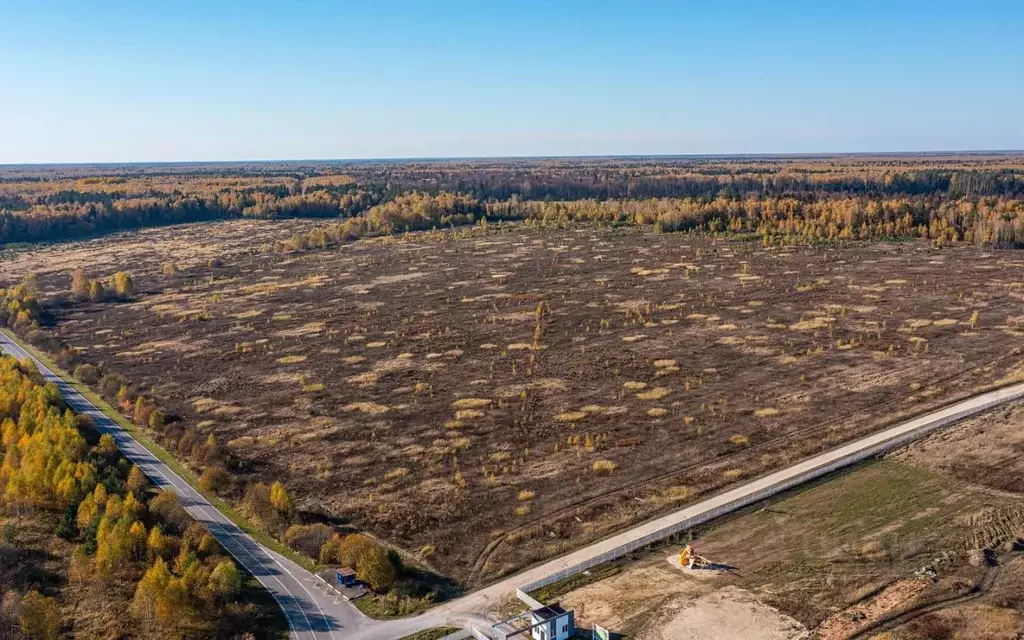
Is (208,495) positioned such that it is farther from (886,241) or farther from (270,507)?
(886,241)

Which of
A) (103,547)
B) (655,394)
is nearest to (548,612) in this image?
(103,547)

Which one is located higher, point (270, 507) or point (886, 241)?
point (886, 241)

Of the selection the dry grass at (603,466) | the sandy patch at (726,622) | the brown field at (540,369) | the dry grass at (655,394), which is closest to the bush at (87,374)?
the brown field at (540,369)

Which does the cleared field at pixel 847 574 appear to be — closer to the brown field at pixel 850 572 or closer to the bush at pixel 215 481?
the brown field at pixel 850 572

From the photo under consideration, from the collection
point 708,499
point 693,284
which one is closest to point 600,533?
point 708,499

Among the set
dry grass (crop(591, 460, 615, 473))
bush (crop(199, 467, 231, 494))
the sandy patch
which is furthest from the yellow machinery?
bush (crop(199, 467, 231, 494))

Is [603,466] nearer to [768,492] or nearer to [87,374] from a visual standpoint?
[768,492]

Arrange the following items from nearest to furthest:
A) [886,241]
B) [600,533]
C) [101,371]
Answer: [600,533], [101,371], [886,241]
